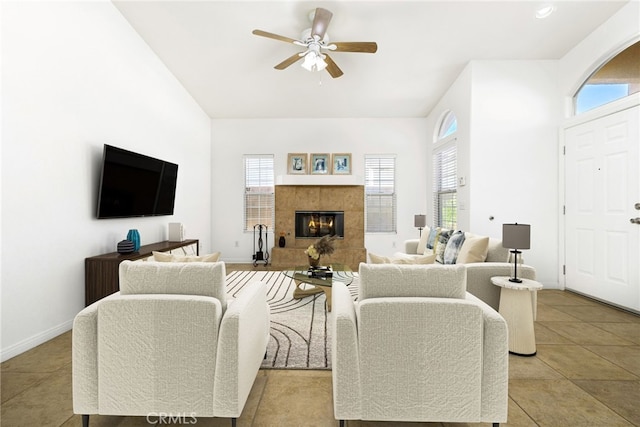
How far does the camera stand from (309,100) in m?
5.50

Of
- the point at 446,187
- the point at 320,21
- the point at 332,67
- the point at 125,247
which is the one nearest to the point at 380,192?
the point at 446,187

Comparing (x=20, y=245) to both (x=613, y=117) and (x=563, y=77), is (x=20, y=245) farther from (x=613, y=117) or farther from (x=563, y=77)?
(x=563, y=77)

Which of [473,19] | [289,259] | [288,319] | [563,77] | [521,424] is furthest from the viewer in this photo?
[289,259]

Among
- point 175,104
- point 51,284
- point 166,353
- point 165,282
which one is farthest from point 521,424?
point 175,104

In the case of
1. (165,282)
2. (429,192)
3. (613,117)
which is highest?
(613,117)

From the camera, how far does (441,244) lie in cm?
351

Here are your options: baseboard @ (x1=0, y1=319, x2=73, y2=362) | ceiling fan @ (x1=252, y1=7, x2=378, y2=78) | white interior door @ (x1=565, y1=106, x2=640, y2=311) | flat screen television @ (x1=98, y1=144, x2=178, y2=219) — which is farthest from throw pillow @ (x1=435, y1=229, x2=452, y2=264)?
baseboard @ (x1=0, y1=319, x2=73, y2=362)

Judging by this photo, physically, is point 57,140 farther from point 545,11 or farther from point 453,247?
point 545,11

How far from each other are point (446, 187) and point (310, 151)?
2.90 metres

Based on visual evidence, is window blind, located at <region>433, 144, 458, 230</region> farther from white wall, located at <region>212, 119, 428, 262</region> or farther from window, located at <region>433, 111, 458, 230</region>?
white wall, located at <region>212, 119, 428, 262</region>

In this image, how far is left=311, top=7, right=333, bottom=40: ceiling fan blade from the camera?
284cm

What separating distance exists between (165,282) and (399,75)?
14.7 feet

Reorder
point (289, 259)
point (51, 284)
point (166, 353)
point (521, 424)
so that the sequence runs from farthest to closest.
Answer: point (289, 259)
point (51, 284)
point (521, 424)
point (166, 353)

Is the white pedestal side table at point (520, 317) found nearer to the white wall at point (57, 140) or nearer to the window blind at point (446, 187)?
the window blind at point (446, 187)
